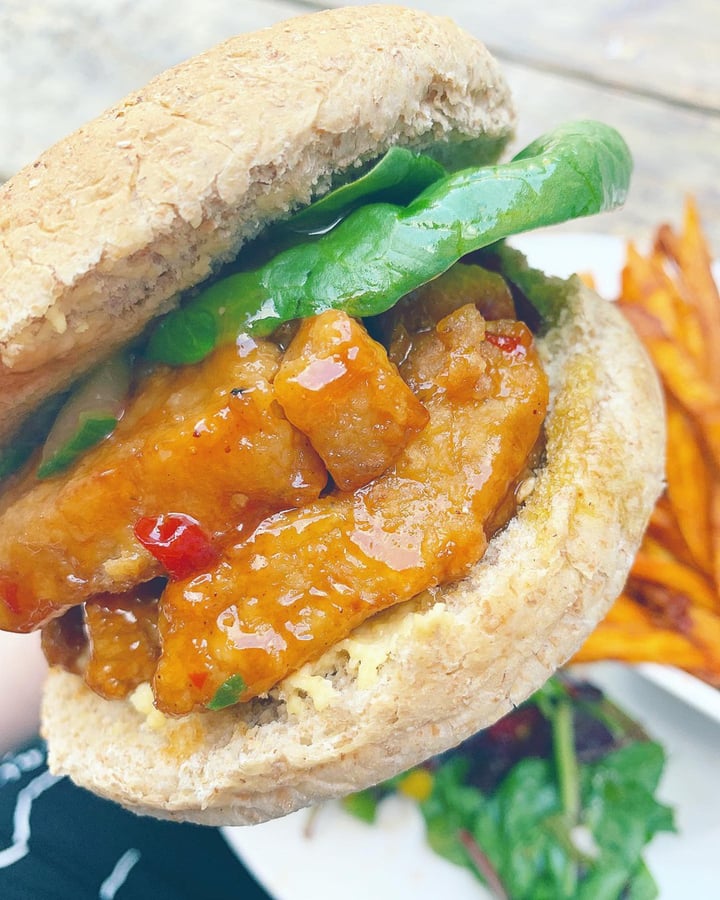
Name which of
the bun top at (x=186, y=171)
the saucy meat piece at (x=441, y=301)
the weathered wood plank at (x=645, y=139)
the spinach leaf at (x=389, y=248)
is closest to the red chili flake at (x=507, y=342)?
the saucy meat piece at (x=441, y=301)

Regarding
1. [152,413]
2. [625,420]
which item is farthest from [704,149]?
[152,413]

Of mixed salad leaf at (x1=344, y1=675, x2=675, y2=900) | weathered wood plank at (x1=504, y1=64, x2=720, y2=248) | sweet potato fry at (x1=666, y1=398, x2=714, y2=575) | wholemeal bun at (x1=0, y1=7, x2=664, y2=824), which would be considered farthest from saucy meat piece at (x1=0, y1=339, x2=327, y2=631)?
weathered wood plank at (x1=504, y1=64, x2=720, y2=248)

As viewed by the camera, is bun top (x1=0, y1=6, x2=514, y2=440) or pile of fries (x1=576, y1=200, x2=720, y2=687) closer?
bun top (x1=0, y1=6, x2=514, y2=440)

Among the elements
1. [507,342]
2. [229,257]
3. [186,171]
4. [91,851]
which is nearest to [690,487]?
[507,342]

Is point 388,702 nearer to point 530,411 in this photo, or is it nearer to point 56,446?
point 530,411

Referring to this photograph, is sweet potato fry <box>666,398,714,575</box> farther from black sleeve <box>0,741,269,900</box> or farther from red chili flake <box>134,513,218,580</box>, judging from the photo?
black sleeve <box>0,741,269,900</box>

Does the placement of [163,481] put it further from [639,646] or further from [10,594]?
[639,646]
